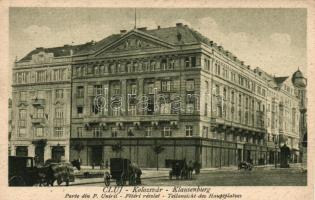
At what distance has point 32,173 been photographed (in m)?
13.8

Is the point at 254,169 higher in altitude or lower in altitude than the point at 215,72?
Result: lower

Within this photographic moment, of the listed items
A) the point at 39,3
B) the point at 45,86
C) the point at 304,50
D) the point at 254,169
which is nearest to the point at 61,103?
the point at 45,86

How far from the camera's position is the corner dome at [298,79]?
14023 millimetres

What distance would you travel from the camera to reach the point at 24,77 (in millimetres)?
15211

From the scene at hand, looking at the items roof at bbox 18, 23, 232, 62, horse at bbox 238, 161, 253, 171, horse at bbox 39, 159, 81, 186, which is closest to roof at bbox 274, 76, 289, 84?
roof at bbox 18, 23, 232, 62

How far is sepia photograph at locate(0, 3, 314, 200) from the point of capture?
45.4 feet

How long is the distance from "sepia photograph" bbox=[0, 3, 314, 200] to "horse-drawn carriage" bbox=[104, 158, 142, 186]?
0.09 ft

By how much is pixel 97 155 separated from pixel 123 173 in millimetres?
3031

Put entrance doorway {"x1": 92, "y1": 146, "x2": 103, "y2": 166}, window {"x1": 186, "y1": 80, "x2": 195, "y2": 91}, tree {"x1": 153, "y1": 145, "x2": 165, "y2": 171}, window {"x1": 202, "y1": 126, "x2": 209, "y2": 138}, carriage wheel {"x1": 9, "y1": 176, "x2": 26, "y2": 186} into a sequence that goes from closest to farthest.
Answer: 1. carriage wheel {"x1": 9, "y1": 176, "x2": 26, "y2": 186}
2. window {"x1": 186, "y1": 80, "x2": 195, "y2": 91}
3. window {"x1": 202, "y1": 126, "x2": 209, "y2": 138}
4. tree {"x1": 153, "y1": 145, "x2": 165, "y2": 171}
5. entrance doorway {"x1": 92, "y1": 146, "x2": 103, "y2": 166}

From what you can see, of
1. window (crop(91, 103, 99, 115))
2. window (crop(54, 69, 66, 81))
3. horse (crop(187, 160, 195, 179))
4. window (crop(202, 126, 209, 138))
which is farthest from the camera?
window (crop(54, 69, 66, 81))

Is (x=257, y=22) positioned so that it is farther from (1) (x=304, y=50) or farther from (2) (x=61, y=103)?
(2) (x=61, y=103)

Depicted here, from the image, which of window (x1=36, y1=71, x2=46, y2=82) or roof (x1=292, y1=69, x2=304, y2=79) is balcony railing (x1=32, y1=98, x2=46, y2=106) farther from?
roof (x1=292, y1=69, x2=304, y2=79)

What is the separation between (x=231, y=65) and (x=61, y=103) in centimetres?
386

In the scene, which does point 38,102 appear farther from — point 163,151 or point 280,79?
point 280,79
